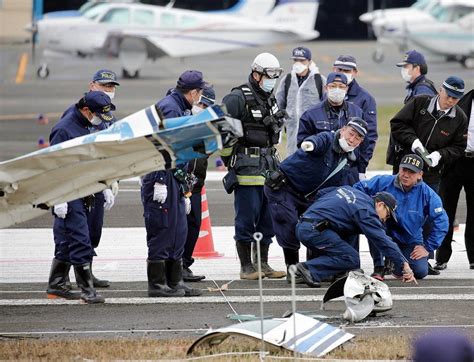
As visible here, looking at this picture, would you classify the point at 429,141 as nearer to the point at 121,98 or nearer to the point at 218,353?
the point at 218,353

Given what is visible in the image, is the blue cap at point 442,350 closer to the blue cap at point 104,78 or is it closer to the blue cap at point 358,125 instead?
the blue cap at point 358,125

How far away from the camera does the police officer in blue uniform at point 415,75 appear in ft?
41.1

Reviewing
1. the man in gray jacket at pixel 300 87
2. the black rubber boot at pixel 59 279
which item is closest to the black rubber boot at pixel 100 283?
the black rubber boot at pixel 59 279

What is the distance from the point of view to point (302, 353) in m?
8.18

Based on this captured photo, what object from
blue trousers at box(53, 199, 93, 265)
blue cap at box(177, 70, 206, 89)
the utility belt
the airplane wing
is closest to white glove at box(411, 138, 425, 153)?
the utility belt

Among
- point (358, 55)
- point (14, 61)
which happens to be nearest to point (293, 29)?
point (358, 55)

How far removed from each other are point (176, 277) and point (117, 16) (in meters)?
31.6

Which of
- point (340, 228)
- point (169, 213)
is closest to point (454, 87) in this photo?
point (340, 228)

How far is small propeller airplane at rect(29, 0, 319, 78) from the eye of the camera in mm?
41281

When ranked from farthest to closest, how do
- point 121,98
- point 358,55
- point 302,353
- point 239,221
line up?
point 358,55 → point 121,98 → point 239,221 → point 302,353

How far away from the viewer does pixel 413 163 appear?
36.4ft

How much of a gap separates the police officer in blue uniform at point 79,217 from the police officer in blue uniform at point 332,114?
1.93 m

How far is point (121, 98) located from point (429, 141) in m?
22.7

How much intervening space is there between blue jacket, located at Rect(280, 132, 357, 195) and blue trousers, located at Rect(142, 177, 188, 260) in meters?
1.18
